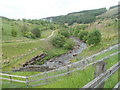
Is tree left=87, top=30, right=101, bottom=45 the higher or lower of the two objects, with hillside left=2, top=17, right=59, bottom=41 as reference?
lower

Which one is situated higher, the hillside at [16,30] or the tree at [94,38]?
the hillside at [16,30]

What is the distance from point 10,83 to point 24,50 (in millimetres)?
25231

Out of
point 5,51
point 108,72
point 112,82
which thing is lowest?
point 5,51

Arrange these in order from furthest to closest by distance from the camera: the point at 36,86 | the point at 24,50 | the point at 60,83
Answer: the point at 24,50
the point at 36,86
the point at 60,83

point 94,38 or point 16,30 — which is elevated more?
point 16,30

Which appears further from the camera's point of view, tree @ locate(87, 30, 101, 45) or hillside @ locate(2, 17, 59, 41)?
hillside @ locate(2, 17, 59, 41)

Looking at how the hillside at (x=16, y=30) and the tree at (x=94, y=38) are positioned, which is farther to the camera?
the hillside at (x=16, y=30)

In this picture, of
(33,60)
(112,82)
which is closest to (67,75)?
(112,82)

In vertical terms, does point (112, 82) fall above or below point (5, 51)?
above

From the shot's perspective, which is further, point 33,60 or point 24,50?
point 24,50

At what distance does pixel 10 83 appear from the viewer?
34.5 feet

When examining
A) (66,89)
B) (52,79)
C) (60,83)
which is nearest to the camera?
(66,89)

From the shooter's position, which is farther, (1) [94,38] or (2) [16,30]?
(2) [16,30]

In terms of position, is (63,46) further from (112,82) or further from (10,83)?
(112,82)
